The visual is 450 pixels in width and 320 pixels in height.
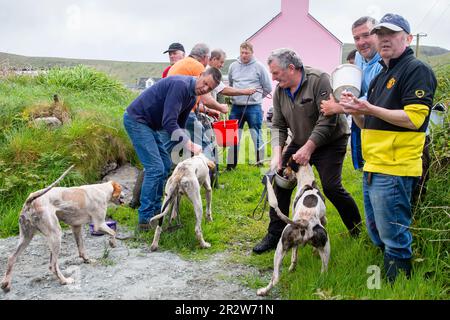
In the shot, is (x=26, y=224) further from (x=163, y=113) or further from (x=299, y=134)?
(x=299, y=134)

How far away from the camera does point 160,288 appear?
4.32 metres

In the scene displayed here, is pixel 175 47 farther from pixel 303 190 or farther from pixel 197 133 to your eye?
pixel 303 190

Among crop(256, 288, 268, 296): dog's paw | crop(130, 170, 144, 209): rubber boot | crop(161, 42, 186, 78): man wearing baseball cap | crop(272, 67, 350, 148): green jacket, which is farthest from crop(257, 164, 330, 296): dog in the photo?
crop(161, 42, 186, 78): man wearing baseball cap

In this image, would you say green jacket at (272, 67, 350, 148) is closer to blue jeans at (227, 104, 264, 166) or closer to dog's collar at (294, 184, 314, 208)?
dog's collar at (294, 184, 314, 208)

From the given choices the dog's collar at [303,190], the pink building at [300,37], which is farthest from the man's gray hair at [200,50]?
the pink building at [300,37]

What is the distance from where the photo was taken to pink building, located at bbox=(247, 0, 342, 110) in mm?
24281

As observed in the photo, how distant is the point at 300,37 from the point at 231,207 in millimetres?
19815

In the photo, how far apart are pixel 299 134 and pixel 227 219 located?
214 centimetres

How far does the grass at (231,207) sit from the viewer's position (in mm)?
4020

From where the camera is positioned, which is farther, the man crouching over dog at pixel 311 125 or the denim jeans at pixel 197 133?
the denim jeans at pixel 197 133

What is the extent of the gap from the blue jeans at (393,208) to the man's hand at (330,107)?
724 mm

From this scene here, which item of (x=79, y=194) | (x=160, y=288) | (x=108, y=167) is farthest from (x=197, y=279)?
(x=108, y=167)

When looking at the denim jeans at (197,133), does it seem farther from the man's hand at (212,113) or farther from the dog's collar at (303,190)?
the dog's collar at (303,190)

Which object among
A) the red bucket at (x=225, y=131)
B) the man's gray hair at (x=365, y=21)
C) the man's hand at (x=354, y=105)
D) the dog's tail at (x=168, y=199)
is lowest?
the dog's tail at (x=168, y=199)
